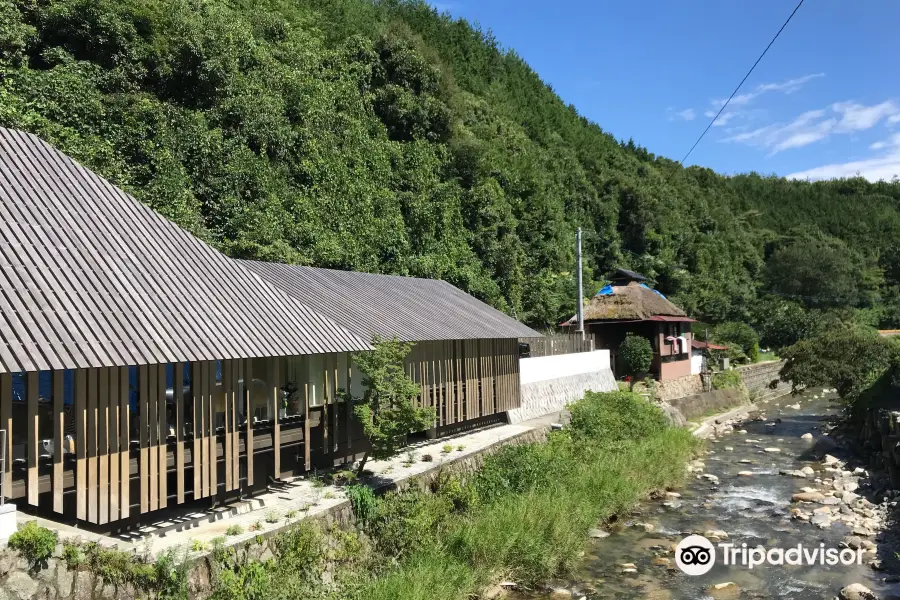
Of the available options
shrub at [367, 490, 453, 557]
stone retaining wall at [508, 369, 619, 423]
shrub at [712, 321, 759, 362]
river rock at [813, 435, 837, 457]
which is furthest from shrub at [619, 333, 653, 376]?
shrub at [367, 490, 453, 557]

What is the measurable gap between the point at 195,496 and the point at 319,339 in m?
3.17

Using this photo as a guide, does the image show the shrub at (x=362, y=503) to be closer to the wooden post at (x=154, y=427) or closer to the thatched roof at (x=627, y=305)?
the wooden post at (x=154, y=427)

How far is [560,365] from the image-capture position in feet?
80.9

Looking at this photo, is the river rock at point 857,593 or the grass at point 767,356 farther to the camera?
the grass at point 767,356

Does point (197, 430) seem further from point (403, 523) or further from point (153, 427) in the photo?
point (403, 523)

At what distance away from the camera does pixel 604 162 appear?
194ft

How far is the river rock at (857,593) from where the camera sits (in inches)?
422

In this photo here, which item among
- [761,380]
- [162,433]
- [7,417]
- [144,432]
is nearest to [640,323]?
[761,380]

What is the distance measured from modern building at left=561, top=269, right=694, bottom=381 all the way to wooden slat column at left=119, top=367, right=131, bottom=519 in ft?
90.6

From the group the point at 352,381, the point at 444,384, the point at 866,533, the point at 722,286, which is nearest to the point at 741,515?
the point at 866,533

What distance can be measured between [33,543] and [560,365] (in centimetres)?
1974

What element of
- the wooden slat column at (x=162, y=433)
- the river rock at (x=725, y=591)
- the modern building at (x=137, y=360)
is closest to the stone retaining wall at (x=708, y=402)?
the river rock at (x=725, y=591)

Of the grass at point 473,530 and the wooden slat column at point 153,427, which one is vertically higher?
the wooden slat column at point 153,427

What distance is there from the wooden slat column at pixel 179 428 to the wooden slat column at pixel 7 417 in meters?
2.28
